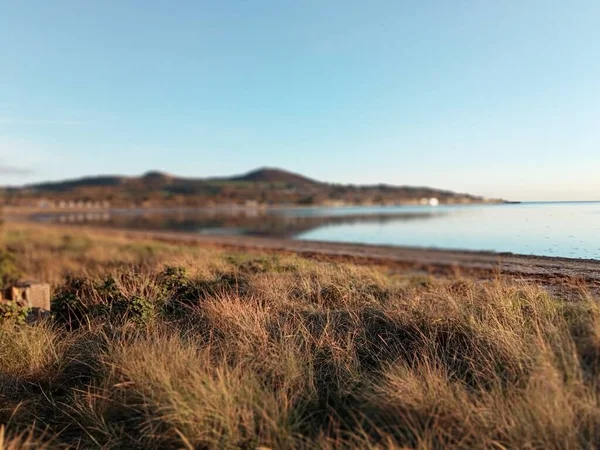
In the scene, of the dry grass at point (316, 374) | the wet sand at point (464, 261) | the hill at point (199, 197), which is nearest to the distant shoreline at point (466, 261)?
the wet sand at point (464, 261)

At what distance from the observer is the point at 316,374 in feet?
14.4

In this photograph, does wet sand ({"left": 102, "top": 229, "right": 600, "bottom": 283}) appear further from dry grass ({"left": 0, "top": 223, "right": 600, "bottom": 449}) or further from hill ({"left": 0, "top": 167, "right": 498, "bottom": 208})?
hill ({"left": 0, "top": 167, "right": 498, "bottom": 208})

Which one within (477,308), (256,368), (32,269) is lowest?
(32,269)

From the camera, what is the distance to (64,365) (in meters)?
5.04

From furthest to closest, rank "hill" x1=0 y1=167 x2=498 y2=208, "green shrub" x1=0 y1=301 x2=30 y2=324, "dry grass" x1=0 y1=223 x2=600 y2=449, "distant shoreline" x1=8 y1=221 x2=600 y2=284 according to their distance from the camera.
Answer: "hill" x1=0 y1=167 x2=498 y2=208, "distant shoreline" x1=8 y1=221 x2=600 y2=284, "green shrub" x1=0 y1=301 x2=30 y2=324, "dry grass" x1=0 y1=223 x2=600 y2=449

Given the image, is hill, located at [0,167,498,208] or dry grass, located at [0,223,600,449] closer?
dry grass, located at [0,223,600,449]

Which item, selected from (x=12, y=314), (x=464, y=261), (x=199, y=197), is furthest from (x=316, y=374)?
(x=199, y=197)

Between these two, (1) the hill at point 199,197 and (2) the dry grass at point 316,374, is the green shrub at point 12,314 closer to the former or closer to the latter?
(2) the dry grass at point 316,374

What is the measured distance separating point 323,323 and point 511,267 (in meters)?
5.69

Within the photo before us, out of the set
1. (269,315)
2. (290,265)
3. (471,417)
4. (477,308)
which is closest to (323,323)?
(269,315)

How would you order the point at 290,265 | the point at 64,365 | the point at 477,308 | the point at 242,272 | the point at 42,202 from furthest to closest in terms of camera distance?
the point at 42,202 → the point at 290,265 → the point at 242,272 → the point at 477,308 → the point at 64,365

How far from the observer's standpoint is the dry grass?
3264 mm

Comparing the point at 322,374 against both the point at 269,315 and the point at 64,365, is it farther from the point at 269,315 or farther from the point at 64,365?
the point at 64,365

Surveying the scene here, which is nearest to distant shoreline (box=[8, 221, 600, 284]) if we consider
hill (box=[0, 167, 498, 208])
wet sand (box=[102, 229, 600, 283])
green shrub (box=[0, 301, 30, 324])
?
wet sand (box=[102, 229, 600, 283])
